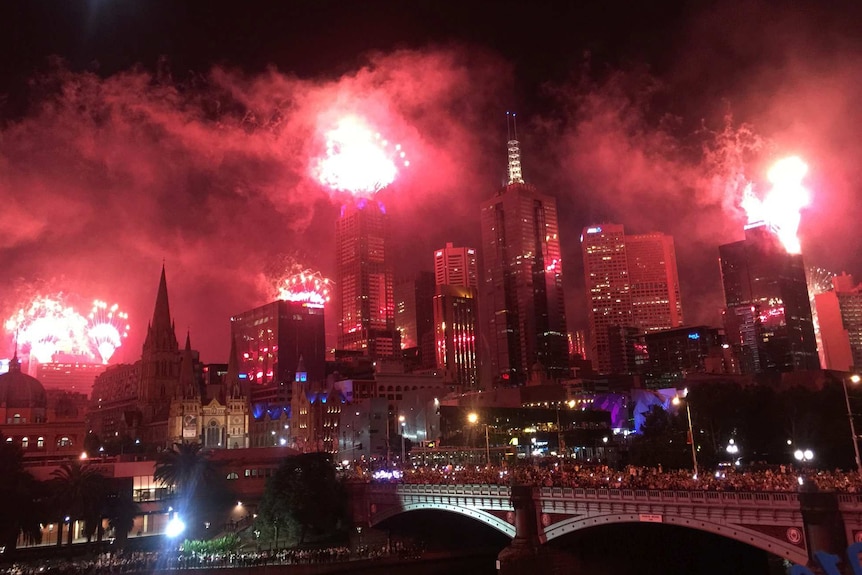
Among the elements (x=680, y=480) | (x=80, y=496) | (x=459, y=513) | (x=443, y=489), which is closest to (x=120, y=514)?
(x=80, y=496)

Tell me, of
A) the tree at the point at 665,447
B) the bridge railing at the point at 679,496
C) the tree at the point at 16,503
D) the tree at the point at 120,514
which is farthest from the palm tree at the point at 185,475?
the tree at the point at 665,447

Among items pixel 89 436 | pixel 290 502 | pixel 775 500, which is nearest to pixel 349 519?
pixel 290 502

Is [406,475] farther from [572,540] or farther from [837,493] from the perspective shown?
[837,493]

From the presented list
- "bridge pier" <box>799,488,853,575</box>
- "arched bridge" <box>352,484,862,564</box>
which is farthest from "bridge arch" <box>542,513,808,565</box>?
"bridge pier" <box>799,488,853,575</box>

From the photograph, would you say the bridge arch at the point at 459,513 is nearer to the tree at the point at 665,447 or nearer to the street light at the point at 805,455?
the tree at the point at 665,447

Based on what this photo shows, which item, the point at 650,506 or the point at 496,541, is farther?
the point at 496,541

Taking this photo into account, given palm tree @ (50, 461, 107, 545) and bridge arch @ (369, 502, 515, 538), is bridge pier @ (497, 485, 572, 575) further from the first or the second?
palm tree @ (50, 461, 107, 545)
